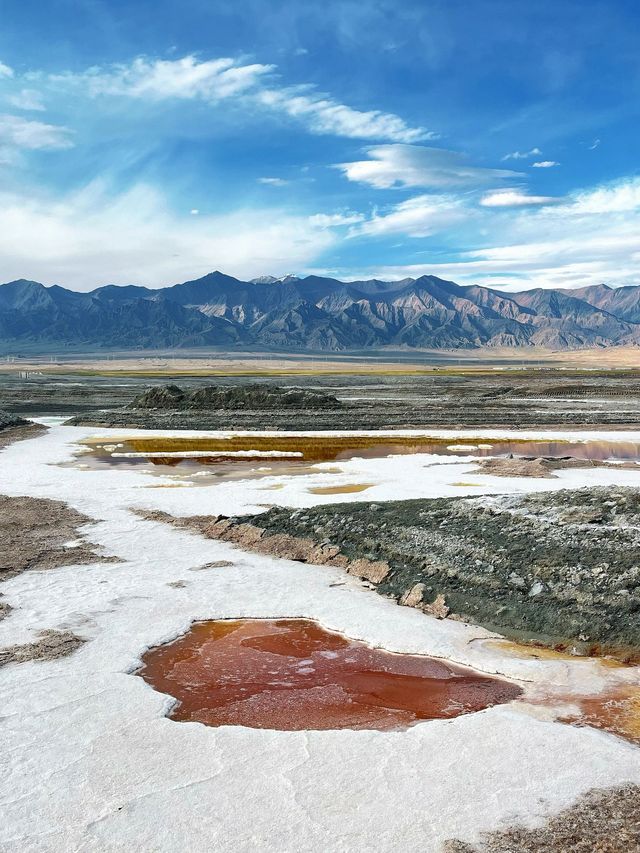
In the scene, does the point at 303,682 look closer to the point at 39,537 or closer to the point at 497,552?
the point at 497,552

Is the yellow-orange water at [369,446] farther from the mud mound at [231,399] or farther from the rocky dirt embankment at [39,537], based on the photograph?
the mud mound at [231,399]

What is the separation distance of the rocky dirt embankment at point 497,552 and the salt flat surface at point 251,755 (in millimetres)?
816

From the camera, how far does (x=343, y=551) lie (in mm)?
14992

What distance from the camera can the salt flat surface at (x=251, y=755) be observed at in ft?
20.2

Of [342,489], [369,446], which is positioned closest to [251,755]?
[342,489]

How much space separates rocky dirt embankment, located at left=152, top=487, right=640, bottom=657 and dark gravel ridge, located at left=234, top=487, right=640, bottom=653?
2cm

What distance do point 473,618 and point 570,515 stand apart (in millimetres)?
4142

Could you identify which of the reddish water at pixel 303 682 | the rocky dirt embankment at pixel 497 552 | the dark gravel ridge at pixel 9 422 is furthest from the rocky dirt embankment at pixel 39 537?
the dark gravel ridge at pixel 9 422

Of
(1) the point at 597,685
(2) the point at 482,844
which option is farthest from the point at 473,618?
(2) the point at 482,844

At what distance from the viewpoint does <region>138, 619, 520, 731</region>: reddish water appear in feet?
27.5

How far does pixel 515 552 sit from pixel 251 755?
7.32 metres

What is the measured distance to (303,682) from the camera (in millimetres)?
9328

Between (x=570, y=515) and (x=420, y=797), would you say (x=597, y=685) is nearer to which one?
(x=420, y=797)

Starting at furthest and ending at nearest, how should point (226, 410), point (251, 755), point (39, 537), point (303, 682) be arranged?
1. point (226, 410)
2. point (39, 537)
3. point (303, 682)
4. point (251, 755)
